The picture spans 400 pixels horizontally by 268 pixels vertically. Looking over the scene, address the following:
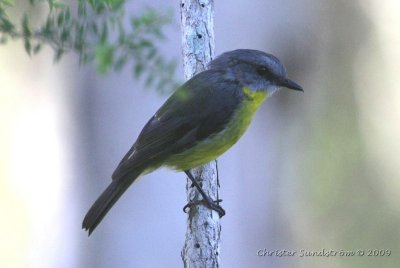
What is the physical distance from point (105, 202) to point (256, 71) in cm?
120

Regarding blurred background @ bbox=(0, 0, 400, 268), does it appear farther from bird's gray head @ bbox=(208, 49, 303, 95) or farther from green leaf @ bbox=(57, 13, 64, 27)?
green leaf @ bbox=(57, 13, 64, 27)

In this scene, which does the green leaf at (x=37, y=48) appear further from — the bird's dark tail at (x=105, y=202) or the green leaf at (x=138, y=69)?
the bird's dark tail at (x=105, y=202)

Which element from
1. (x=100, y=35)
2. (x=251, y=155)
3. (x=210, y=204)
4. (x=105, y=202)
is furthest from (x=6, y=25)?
(x=251, y=155)

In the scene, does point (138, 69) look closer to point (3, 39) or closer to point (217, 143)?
point (3, 39)

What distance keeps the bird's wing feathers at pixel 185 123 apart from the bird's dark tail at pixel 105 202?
5 centimetres

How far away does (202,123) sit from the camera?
3.80m

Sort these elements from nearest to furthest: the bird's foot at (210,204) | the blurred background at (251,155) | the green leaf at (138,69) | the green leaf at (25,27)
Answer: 1. the green leaf at (138,69)
2. the green leaf at (25,27)
3. the bird's foot at (210,204)
4. the blurred background at (251,155)

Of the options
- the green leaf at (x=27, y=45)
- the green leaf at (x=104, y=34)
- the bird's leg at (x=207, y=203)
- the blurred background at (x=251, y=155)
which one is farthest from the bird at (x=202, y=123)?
the green leaf at (x=104, y=34)

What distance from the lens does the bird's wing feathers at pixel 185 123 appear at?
12.2 feet

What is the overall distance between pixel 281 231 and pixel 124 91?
7.50 ft

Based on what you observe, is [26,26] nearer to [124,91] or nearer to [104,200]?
[104,200]

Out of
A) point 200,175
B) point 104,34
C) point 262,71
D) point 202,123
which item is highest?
point 262,71

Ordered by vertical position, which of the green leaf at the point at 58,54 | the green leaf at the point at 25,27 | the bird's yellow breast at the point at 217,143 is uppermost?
the green leaf at the point at 25,27

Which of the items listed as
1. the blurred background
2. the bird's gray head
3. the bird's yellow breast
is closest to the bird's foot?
the bird's yellow breast
